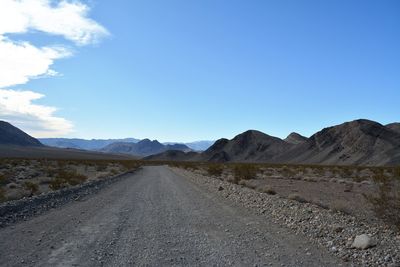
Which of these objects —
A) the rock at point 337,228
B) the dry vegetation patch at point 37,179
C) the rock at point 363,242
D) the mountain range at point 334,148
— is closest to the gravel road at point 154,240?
the rock at point 363,242

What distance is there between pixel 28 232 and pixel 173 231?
12.4 ft

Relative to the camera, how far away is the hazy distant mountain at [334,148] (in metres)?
123

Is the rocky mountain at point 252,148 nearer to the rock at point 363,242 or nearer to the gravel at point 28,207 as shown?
the gravel at point 28,207

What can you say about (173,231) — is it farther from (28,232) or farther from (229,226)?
(28,232)

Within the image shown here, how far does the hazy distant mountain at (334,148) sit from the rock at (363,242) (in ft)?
358

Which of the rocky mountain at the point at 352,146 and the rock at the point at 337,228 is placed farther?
the rocky mountain at the point at 352,146

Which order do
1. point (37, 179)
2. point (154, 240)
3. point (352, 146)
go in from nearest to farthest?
point (154, 240) → point (37, 179) → point (352, 146)

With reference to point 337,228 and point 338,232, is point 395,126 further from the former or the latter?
point 338,232

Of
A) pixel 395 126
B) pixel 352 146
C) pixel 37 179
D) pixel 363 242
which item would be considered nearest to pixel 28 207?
pixel 363 242

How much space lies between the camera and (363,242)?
9.66m

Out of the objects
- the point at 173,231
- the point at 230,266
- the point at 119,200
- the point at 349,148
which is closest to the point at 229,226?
the point at 173,231

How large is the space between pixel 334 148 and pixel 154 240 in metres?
137

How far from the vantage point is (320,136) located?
155 m

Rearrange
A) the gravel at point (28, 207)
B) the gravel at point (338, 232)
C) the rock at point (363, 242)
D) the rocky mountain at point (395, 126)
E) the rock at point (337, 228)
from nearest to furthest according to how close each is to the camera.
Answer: the gravel at point (338, 232)
the rock at point (363, 242)
the rock at point (337, 228)
the gravel at point (28, 207)
the rocky mountain at point (395, 126)
